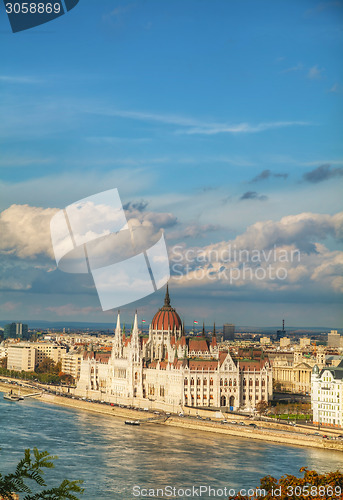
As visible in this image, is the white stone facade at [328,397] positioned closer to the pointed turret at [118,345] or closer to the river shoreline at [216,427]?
the river shoreline at [216,427]

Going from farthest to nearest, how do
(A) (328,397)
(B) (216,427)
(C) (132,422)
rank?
1. (C) (132,422)
2. (B) (216,427)
3. (A) (328,397)

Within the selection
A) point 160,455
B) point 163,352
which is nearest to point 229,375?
point 163,352

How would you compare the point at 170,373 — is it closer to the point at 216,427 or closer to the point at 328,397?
the point at 216,427

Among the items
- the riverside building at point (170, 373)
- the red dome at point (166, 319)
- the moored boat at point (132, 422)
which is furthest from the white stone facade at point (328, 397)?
the red dome at point (166, 319)

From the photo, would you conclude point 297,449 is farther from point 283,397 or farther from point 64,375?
point 64,375

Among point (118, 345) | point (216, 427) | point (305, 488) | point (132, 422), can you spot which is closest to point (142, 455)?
point (216, 427)

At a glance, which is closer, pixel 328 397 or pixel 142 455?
pixel 142 455
